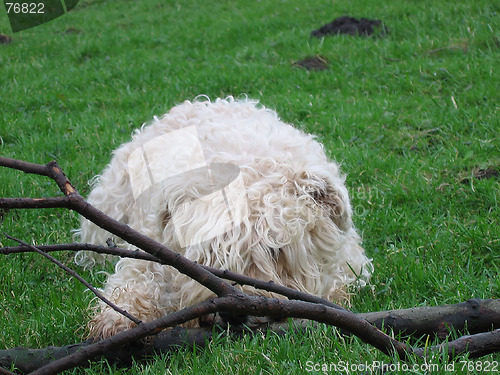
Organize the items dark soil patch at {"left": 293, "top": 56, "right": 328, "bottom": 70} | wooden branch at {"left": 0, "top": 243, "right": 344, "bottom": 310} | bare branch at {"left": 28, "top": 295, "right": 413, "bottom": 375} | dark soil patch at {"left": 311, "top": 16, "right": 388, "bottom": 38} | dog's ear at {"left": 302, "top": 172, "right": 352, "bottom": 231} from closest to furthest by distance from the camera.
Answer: bare branch at {"left": 28, "top": 295, "right": 413, "bottom": 375}, wooden branch at {"left": 0, "top": 243, "right": 344, "bottom": 310}, dog's ear at {"left": 302, "top": 172, "right": 352, "bottom": 231}, dark soil patch at {"left": 293, "top": 56, "right": 328, "bottom": 70}, dark soil patch at {"left": 311, "top": 16, "right": 388, "bottom": 38}

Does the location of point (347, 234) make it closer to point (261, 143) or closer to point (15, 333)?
point (261, 143)

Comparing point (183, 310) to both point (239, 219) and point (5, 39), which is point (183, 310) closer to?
point (239, 219)

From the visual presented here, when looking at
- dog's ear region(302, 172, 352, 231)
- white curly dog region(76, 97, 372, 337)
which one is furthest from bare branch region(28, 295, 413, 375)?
dog's ear region(302, 172, 352, 231)

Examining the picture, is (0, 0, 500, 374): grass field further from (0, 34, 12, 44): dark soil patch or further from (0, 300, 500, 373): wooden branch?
(0, 34, 12, 44): dark soil patch

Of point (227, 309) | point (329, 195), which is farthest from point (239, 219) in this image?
point (227, 309)

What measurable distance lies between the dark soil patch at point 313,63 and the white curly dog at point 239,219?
4.61m

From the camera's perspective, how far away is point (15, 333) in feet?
10.2

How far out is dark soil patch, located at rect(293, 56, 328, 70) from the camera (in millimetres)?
8452

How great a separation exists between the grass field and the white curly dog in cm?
30

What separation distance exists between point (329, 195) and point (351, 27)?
700 centimetres

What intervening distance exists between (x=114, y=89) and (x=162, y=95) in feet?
3.60

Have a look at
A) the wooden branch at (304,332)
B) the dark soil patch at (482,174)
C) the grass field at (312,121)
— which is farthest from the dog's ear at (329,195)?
the dark soil patch at (482,174)

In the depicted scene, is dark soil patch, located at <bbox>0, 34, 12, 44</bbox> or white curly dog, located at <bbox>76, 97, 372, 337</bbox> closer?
white curly dog, located at <bbox>76, 97, 372, 337</bbox>

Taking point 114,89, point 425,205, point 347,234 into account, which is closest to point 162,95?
point 114,89
